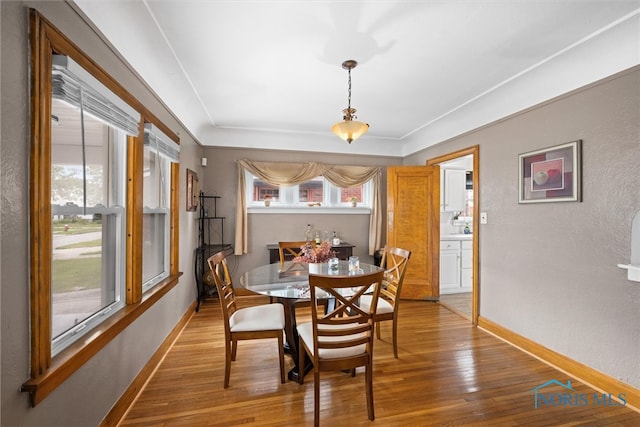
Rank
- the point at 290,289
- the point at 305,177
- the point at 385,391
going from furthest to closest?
the point at 305,177, the point at 290,289, the point at 385,391

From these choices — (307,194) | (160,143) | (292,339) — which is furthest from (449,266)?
(160,143)

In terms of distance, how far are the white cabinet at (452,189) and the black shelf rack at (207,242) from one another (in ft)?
11.9

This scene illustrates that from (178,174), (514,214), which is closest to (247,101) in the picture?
(178,174)

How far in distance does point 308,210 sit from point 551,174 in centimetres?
315

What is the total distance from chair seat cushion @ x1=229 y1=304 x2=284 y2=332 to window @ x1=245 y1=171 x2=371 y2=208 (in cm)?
244

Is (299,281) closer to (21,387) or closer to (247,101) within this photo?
(21,387)

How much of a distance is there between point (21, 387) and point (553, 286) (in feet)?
11.5

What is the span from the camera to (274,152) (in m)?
4.54

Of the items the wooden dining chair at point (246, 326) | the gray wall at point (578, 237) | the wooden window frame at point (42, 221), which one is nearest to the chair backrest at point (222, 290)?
the wooden dining chair at point (246, 326)

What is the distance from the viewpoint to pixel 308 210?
4676mm

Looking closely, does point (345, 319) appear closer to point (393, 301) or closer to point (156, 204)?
point (393, 301)

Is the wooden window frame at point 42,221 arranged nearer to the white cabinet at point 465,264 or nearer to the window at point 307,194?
the window at point 307,194

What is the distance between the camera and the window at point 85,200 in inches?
51.4

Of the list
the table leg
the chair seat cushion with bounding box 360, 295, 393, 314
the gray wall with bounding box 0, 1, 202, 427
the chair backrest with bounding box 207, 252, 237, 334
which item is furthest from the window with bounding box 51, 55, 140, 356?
the chair seat cushion with bounding box 360, 295, 393, 314
